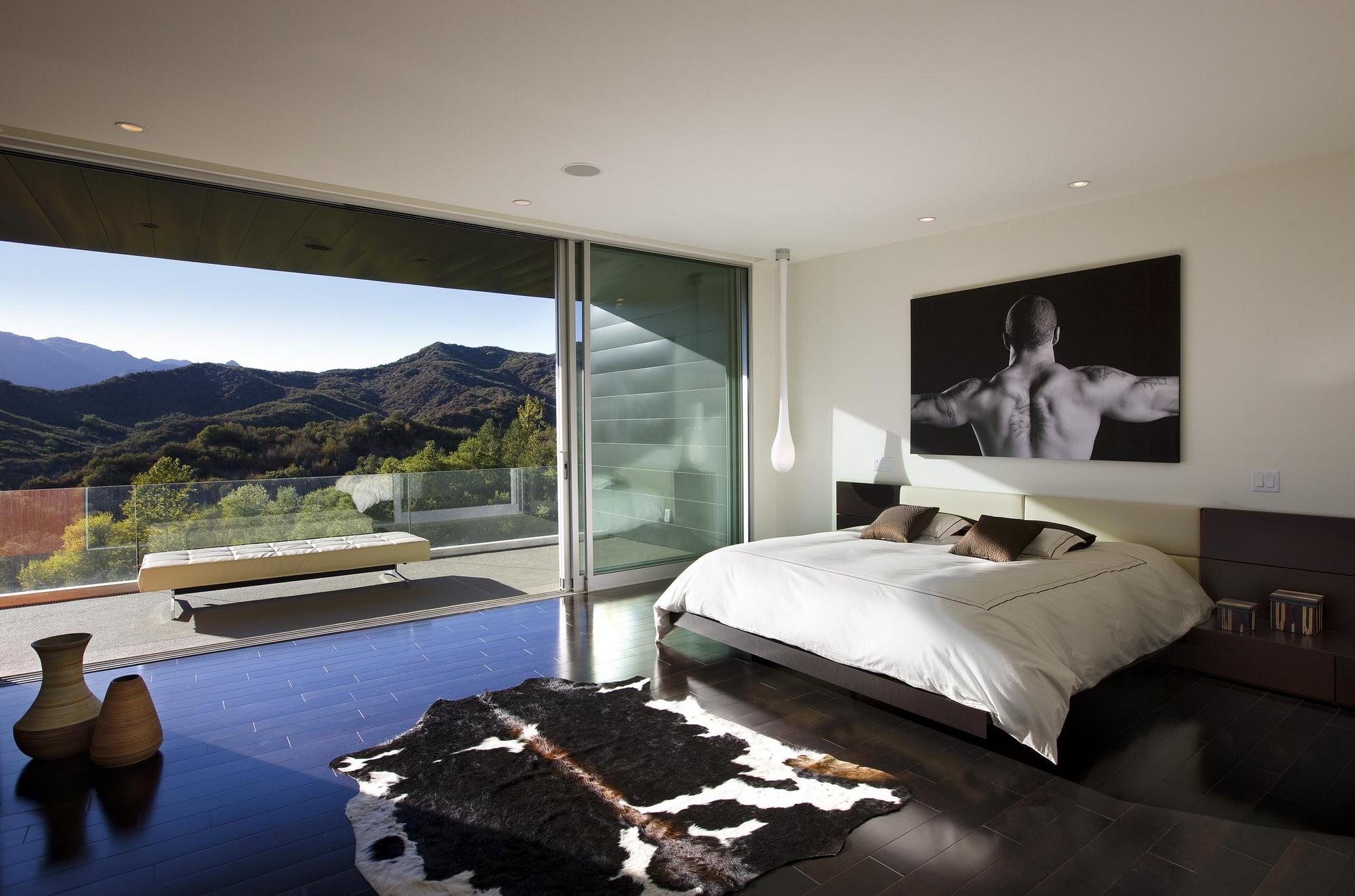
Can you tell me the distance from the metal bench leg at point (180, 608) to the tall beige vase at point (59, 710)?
5.88 feet

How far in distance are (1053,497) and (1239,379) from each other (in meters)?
1.14

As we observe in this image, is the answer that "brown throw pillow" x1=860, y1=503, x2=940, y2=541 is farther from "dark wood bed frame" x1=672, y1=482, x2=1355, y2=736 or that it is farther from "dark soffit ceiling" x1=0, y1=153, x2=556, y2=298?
"dark soffit ceiling" x1=0, y1=153, x2=556, y2=298

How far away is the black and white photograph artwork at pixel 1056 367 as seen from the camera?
13.9 feet

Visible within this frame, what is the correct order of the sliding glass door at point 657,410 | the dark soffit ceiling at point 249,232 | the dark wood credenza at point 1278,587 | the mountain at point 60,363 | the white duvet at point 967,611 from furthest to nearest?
the sliding glass door at point 657,410 < the mountain at point 60,363 < the dark soffit ceiling at point 249,232 < the dark wood credenza at point 1278,587 < the white duvet at point 967,611

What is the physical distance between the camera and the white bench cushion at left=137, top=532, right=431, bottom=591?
4500 millimetres

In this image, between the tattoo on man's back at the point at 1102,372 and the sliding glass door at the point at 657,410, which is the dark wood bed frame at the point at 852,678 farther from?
the tattoo on man's back at the point at 1102,372

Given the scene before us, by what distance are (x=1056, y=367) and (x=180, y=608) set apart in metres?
5.59

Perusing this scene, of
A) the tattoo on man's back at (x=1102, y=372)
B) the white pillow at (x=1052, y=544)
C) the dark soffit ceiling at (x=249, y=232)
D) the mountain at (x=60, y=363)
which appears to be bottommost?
the white pillow at (x=1052, y=544)

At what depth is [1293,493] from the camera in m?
3.77

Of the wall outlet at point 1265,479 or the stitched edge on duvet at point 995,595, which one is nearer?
the stitched edge on duvet at point 995,595

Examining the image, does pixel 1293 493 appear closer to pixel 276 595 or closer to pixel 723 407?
pixel 723 407

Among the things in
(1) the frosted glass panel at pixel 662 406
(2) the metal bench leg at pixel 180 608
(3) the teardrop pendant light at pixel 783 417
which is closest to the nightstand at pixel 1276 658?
(3) the teardrop pendant light at pixel 783 417

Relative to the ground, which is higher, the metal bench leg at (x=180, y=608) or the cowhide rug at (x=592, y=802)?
the metal bench leg at (x=180, y=608)

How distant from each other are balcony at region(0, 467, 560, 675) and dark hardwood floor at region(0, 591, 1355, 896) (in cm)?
73
